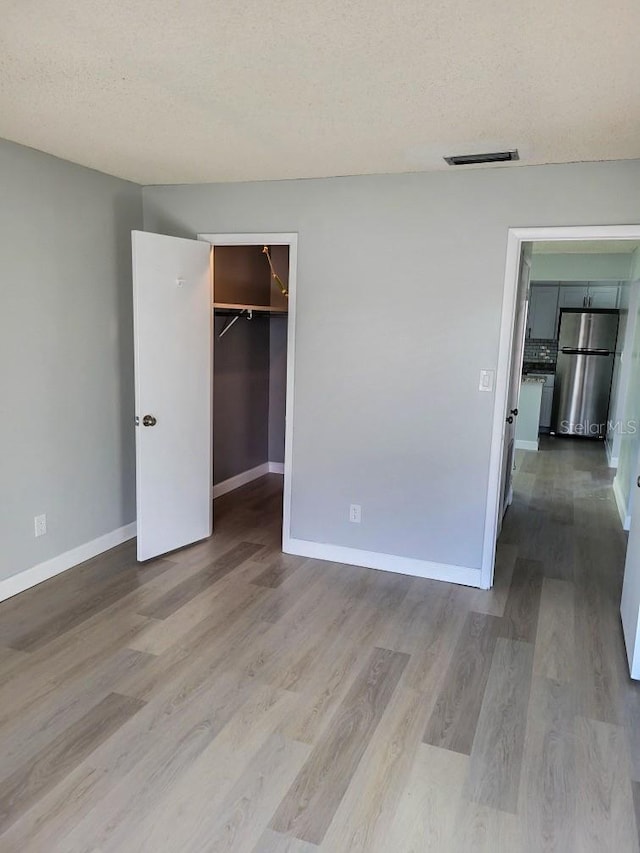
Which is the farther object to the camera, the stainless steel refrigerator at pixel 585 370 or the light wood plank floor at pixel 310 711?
the stainless steel refrigerator at pixel 585 370

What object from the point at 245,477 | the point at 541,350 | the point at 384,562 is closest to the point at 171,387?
the point at 384,562

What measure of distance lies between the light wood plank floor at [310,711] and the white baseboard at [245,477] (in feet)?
4.63

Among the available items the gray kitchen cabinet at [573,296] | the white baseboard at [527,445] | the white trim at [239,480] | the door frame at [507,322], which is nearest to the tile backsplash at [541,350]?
the gray kitchen cabinet at [573,296]

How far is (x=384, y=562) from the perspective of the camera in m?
3.92

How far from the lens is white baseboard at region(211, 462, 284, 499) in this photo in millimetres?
5426

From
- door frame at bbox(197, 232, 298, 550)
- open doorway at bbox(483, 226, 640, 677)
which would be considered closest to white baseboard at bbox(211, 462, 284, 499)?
door frame at bbox(197, 232, 298, 550)

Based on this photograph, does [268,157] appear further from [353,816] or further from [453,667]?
[353,816]

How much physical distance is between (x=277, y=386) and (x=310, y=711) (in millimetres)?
4094

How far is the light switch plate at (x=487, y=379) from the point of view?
3508 millimetres

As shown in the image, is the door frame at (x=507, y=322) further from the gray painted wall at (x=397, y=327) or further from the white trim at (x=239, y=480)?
the white trim at (x=239, y=480)

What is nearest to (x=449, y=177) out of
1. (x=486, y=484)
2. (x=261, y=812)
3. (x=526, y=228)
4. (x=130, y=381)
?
(x=526, y=228)

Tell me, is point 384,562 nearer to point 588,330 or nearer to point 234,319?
point 234,319

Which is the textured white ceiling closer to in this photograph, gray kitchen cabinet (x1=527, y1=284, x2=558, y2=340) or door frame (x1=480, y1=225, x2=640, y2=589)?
door frame (x1=480, y1=225, x2=640, y2=589)

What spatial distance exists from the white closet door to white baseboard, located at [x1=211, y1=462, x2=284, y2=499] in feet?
3.28
